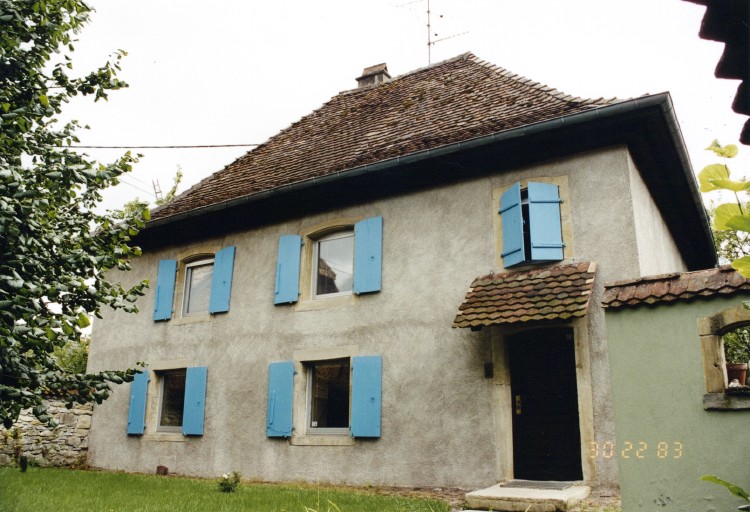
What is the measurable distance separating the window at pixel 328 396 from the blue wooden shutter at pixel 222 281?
83.3 inches

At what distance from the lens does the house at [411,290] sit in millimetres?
7918

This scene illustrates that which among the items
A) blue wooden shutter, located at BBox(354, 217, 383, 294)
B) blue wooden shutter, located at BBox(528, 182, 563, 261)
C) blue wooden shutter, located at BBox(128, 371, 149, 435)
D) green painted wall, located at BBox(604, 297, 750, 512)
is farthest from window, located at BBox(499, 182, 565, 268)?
blue wooden shutter, located at BBox(128, 371, 149, 435)

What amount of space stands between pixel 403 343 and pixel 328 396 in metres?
1.60

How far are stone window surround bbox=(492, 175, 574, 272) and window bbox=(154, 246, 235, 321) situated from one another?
191 inches

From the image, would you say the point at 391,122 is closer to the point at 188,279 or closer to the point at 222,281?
the point at 222,281

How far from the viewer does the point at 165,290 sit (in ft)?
39.1

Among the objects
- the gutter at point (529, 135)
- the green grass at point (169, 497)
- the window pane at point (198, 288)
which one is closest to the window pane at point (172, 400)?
the window pane at point (198, 288)

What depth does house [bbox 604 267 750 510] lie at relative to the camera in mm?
4441

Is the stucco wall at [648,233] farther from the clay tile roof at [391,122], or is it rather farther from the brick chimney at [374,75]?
the brick chimney at [374,75]

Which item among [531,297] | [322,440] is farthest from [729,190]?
[322,440]

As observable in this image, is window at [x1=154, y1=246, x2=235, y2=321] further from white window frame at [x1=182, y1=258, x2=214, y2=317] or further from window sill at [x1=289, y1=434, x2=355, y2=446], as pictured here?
window sill at [x1=289, y1=434, x2=355, y2=446]

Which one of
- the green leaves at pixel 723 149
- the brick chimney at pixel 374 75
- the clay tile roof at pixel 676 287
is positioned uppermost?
the brick chimney at pixel 374 75

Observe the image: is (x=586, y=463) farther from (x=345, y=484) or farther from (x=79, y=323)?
(x=79, y=323)

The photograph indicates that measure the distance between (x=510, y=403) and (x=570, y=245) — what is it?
2.14 meters
